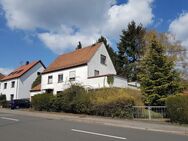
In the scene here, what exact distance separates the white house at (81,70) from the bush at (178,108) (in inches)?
600

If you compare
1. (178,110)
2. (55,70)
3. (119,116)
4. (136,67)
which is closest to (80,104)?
(119,116)

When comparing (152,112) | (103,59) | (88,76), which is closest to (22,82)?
(103,59)

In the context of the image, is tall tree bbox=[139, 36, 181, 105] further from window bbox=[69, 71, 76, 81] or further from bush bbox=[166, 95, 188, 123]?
window bbox=[69, 71, 76, 81]

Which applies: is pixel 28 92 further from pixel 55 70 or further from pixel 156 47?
pixel 156 47

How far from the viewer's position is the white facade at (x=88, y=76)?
33.9m

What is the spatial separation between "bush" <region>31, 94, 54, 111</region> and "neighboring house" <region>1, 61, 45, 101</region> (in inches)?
815

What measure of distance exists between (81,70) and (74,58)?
4673 mm

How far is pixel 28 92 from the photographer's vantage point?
174ft

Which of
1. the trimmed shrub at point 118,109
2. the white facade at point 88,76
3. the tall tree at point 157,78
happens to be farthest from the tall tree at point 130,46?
the trimmed shrub at point 118,109

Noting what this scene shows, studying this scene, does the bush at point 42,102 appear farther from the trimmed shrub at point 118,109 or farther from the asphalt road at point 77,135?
the asphalt road at point 77,135

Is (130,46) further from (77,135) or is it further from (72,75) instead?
(77,135)

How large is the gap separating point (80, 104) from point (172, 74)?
335 inches

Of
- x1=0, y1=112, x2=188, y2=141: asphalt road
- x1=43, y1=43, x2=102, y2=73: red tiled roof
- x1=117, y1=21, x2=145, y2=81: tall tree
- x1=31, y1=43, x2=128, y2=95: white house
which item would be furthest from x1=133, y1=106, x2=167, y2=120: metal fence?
x1=117, y1=21, x2=145, y2=81: tall tree

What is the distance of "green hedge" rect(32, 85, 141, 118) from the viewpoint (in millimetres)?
21927
